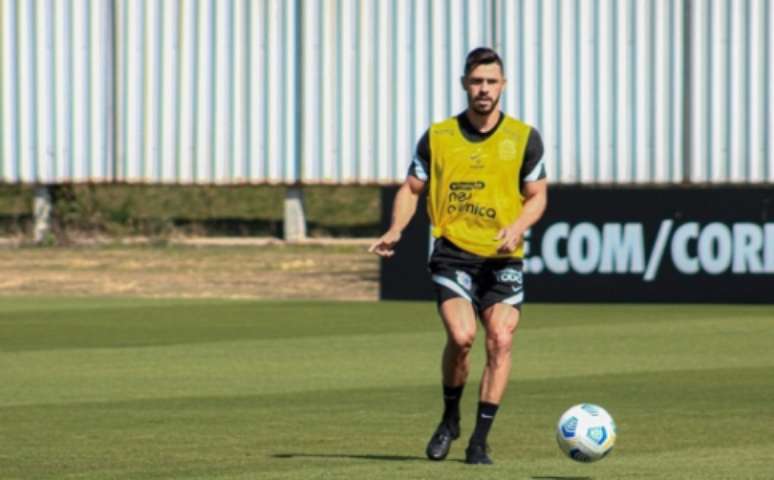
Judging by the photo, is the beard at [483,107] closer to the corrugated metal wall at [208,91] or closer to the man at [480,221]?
the man at [480,221]

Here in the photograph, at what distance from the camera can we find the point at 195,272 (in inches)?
1138

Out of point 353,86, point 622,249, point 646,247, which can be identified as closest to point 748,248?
point 646,247

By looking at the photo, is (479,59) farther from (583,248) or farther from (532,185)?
(583,248)

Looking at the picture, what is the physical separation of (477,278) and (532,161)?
66 cm

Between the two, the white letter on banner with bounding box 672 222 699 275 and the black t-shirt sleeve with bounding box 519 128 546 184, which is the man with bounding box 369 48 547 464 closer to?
the black t-shirt sleeve with bounding box 519 128 546 184

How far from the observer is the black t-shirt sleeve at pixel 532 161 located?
10.7 meters

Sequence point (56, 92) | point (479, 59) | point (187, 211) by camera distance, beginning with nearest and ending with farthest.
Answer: point (479, 59)
point (56, 92)
point (187, 211)

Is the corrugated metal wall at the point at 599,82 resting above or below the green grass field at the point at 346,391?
above

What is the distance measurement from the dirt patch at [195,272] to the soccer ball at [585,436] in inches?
605

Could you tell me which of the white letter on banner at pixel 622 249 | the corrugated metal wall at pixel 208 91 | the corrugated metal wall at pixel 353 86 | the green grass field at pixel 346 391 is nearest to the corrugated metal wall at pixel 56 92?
the corrugated metal wall at pixel 353 86

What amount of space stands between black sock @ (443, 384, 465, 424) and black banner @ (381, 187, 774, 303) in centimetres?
1279

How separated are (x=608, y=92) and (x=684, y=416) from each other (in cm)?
1905

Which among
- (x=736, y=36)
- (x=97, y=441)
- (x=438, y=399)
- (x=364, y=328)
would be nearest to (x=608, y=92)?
(x=736, y=36)

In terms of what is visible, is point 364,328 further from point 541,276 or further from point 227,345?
point 541,276
